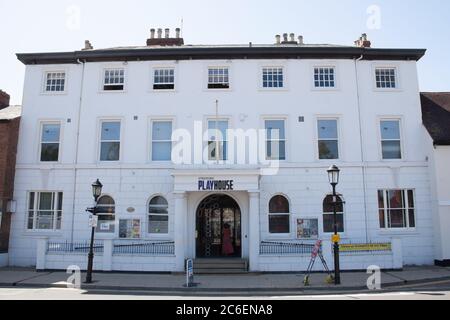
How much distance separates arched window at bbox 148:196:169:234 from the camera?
18531 mm

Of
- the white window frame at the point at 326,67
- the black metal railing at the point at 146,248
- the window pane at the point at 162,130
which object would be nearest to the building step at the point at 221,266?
the black metal railing at the point at 146,248

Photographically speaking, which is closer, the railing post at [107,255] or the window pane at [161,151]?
the railing post at [107,255]

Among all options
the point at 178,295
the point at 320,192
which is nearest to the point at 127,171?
the point at 178,295

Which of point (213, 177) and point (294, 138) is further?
point (294, 138)

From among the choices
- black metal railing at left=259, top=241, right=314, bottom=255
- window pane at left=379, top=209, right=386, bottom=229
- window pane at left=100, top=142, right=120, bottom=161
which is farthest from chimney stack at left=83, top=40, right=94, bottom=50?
window pane at left=379, top=209, right=386, bottom=229

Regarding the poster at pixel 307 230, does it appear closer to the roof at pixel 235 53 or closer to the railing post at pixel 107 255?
the roof at pixel 235 53

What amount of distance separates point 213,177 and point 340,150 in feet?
21.7

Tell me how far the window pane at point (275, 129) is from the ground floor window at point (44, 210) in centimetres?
1088

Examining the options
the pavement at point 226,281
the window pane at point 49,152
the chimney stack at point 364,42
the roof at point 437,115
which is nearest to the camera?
the pavement at point 226,281

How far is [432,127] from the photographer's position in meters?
18.8

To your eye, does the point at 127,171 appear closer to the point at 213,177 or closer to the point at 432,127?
the point at 213,177

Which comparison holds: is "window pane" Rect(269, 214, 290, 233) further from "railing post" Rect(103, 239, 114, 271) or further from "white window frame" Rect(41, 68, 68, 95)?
"white window frame" Rect(41, 68, 68, 95)

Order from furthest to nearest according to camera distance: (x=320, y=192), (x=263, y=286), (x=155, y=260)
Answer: (x=320, y=192), (x=155, y=260), (x=263, y=286)

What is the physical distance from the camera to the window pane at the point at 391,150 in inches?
750
